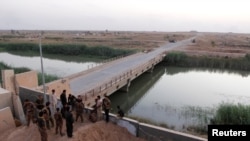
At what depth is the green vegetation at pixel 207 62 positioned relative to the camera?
39.2m

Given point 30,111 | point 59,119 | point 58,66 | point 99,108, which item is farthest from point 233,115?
point 58,66

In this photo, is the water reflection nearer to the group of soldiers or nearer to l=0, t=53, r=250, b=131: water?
l=0, t=53, r=250, b=131: water

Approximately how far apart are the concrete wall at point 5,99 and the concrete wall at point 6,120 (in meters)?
1.06

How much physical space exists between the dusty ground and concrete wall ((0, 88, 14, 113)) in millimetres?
2300

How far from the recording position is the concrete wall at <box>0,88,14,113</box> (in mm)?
12688

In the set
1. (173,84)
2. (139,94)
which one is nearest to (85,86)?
(139,94)

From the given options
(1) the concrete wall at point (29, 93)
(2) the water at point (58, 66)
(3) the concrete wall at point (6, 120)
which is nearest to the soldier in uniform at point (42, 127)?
(3) the concrete wall at point (6, 120)

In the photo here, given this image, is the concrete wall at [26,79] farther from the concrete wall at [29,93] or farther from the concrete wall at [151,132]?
the concrete wall at [151,132]

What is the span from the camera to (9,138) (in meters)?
10.2

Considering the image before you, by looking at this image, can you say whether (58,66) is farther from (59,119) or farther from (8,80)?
(59,119)

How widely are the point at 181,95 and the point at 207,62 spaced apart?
20070 millimetres

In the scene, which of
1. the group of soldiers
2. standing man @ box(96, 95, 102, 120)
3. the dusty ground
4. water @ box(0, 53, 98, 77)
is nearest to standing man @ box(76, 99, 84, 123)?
the group of soldiers

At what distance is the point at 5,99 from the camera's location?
1283cm

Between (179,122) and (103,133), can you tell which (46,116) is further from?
(179,122)
